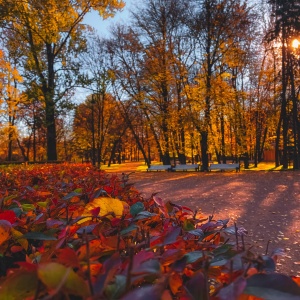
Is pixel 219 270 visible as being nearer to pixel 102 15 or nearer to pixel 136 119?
pixel 102 15

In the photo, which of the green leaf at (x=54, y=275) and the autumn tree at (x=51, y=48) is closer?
the green leaf at (x=54, y=275)

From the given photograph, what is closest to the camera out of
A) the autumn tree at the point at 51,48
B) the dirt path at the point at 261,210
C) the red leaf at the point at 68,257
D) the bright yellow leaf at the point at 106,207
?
the red leaf at the point at 68,257

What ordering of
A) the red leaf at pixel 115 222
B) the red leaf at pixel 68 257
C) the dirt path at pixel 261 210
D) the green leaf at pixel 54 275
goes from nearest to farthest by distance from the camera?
the green leaf at pixel 54 275 → the red leaf at pixel 68 257 → the red leaf at pixel 115 222 → the dirt path at pixel 261 210

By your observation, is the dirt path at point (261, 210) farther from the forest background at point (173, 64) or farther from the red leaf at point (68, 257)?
the forest background at point (173, 64)

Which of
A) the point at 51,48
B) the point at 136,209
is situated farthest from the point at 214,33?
the point at 136,209

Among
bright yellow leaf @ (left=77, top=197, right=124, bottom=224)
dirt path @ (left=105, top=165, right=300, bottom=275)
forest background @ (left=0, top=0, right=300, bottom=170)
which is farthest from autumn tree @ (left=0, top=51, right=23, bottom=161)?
bright yellow leaf @ (left=77, top=197, right=124, bottom=224)

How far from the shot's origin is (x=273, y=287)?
54 centimetres

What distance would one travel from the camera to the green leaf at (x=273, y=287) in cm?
53

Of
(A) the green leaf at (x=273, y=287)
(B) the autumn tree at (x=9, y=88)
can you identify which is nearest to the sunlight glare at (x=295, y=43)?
(B) the autumn tree at (x=9, y=88)

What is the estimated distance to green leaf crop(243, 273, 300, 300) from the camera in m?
0.53

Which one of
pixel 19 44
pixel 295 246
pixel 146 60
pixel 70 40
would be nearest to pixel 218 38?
pixel 146 60

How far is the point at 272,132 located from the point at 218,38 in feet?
66.8

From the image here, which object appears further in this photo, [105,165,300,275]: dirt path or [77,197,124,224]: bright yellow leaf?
[105,165,300,275]: dirt path

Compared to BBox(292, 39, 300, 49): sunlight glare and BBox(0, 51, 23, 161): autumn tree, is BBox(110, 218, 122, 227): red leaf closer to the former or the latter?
BBox(0, 51, 23, 161): autumn tree
